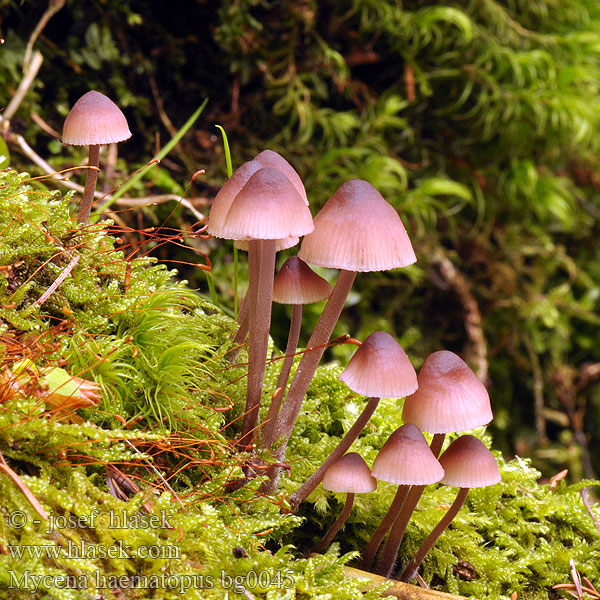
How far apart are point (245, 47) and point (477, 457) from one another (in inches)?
91.5

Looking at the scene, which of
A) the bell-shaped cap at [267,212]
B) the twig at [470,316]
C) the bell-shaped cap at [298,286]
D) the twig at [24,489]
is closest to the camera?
the twig at [24,489]

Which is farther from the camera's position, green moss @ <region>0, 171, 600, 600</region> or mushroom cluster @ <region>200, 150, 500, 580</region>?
mushroom cluster @ <region>200, 150, 500, 580</region>

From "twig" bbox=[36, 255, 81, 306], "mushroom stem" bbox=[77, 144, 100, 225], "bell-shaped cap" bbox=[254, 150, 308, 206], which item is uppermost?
"bell-shaped cap" bbox=[254, 150, 308, 206]

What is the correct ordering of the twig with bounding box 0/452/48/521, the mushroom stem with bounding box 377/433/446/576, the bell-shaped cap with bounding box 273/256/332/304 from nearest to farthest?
1. the twig with bounding box 0/452/48/521
2. the mushroom stem with bounding box 377/433/446/576
3. the bell-shaped cap with bounding box 273/256/332/304

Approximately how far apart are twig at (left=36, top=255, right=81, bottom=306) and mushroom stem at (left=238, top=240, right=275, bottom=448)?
457 mm

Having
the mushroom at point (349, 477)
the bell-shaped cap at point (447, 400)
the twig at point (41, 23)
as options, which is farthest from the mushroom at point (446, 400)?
the twig at point (41, 23)

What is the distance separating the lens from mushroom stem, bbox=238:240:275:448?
147 cm

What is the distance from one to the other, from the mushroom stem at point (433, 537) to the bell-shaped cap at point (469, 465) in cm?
6

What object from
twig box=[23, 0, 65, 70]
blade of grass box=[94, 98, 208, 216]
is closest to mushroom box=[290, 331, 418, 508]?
blade of grass box=[94, 98, 208, 216]

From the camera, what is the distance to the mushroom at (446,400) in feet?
4.36

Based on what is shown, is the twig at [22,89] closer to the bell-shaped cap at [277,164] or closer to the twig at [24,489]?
the bell-shaped cap at [277,164]

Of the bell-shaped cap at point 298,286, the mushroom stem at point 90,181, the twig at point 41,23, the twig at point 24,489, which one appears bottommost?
the twig at point 24,489

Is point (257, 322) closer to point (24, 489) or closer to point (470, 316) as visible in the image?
point (24, 489)

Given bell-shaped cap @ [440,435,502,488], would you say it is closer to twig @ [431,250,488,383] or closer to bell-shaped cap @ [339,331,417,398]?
bell-shaped cap @ [339,331,417,398]
